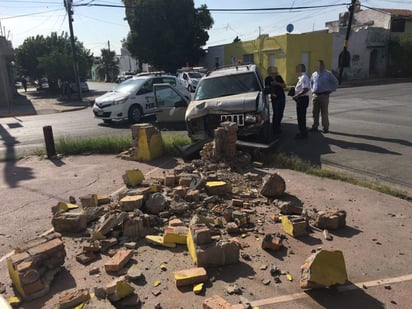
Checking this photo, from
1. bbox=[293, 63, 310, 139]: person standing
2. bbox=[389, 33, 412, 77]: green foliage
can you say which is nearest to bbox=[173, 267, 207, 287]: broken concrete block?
bbox=[293, 63, 310, 139]: person standing

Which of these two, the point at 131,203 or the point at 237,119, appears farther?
the point at 237,119

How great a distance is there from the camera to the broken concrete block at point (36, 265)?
322 centimetres

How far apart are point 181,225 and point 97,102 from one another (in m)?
10.7

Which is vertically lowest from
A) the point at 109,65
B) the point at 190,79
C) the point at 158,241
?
the point at 158,241

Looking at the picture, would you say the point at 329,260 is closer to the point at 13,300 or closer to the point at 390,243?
the point at 390,243

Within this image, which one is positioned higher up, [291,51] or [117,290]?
[291,51]

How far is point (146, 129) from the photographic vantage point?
810 cm

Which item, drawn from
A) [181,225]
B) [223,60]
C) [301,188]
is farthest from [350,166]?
[223,60]

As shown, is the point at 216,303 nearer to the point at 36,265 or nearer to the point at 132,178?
the point at 36,265

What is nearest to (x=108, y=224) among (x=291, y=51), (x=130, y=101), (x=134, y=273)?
(x=134, y=273)

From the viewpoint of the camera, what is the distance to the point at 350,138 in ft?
30.2

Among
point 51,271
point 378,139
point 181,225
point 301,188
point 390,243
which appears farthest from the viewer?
point 378,139

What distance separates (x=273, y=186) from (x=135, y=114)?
31.2 feet

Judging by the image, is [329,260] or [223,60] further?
[223,60]
